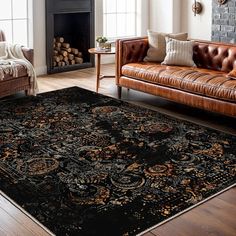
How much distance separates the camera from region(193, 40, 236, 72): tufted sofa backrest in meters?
5.12

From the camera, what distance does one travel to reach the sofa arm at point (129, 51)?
5449mm

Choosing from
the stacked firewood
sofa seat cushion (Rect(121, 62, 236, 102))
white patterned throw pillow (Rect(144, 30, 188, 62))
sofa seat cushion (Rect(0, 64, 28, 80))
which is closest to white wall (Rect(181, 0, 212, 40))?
the stacked firewood

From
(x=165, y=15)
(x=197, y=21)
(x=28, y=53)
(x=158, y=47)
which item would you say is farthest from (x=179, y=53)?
(x=165, y=15)

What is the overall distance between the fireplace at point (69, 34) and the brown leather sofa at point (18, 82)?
4.05ft

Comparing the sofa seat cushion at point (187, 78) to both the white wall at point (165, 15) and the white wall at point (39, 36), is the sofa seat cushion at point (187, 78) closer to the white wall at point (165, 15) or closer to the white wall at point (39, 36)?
the white wall at point (39, 36)

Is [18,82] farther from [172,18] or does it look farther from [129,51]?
[172,18]

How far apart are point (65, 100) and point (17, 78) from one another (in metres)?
0.61

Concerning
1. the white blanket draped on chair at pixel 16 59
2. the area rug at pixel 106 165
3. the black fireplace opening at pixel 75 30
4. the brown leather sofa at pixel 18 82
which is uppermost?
the black fireplace opening at pixel 75 30

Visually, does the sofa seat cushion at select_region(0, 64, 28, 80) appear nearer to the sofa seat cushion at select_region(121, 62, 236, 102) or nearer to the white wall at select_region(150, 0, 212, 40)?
the sofa seat cushion at select_region(121, 62, 236, 102)

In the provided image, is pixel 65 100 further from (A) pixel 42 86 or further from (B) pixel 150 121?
(B) pixel 150 121

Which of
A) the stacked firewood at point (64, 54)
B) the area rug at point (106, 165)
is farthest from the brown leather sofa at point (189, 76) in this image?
the stacked firewood at point (64, 54)

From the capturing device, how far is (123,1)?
7.99 meters

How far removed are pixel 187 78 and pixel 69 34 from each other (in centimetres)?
328

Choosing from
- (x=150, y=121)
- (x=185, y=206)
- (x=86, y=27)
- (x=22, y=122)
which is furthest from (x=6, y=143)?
(x=86, y=27)
